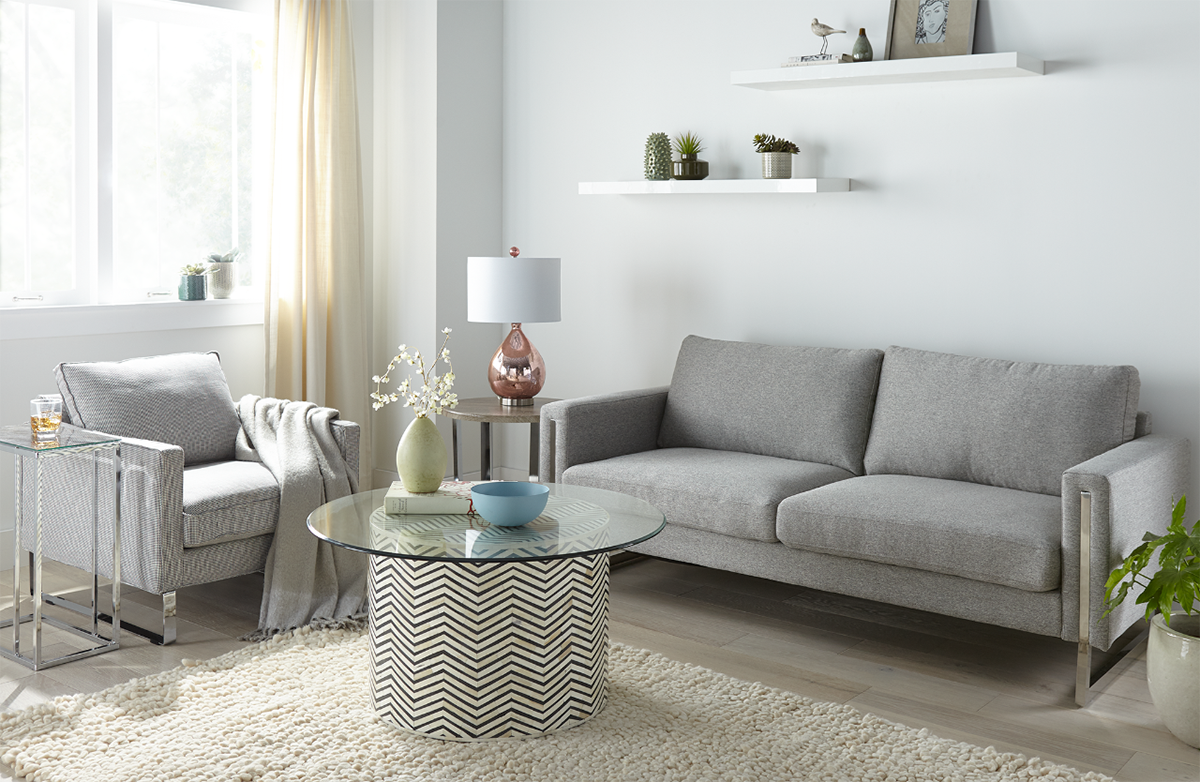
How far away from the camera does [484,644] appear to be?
272cm

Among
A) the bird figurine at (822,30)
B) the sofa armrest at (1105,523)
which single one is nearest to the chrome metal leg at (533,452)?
the bird figurine at (822,30)

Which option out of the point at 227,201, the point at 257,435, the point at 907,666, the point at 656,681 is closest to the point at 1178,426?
the point at 907,666

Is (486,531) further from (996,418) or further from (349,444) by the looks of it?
(996,418)

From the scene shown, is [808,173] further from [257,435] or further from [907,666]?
[257,435]

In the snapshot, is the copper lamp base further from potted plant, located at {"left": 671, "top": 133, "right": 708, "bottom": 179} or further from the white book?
the white book

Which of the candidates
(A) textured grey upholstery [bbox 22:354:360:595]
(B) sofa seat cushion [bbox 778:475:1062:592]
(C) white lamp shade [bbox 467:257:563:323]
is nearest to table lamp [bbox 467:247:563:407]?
(C) white lamp shade [bbox 467:257:563:323]

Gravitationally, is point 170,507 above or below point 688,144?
below

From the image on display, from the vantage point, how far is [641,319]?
4.88 metres

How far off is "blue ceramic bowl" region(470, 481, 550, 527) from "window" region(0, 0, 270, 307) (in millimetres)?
2337

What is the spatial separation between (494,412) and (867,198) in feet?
5.23

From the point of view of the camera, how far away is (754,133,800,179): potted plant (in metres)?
4.24

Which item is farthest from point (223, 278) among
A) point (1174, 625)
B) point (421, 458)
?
point (1174, 625)

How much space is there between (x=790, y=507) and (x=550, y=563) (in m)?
0.96

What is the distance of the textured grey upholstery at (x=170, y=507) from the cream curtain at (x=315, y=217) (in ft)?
3.12
